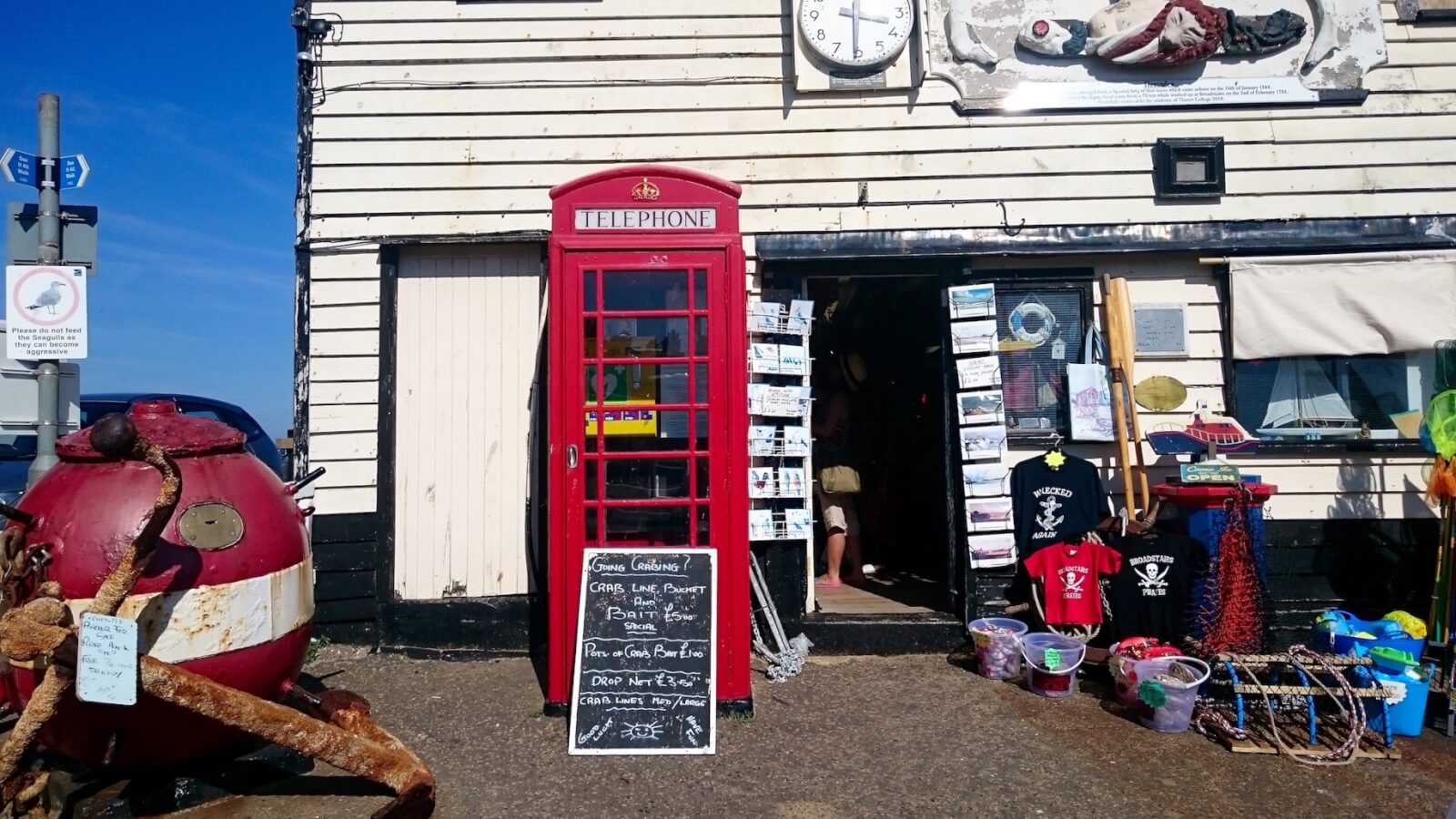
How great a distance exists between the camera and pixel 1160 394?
231 inches

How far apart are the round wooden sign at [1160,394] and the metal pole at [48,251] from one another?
6.74 m

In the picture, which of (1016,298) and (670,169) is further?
(1016,298)

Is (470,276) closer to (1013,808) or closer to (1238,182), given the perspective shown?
(1013,808)

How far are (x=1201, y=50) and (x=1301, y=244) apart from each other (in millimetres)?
1465

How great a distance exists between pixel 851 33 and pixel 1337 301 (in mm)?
3715

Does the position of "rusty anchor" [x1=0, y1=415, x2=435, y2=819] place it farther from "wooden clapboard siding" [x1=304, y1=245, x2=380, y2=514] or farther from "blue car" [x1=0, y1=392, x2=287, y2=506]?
"blue car" [x1=0, y1=392, x2=287, y2=506]

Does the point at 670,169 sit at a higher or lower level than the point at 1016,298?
higher

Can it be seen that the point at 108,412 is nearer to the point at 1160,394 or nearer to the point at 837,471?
the point at 837,471

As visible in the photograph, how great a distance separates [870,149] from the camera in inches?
235

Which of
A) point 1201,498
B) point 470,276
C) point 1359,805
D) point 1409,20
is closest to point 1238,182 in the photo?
point 1409,20

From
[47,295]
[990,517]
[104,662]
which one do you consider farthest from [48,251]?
[990,517]

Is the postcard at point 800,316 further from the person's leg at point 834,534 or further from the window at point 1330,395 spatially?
the window at point 1330,395

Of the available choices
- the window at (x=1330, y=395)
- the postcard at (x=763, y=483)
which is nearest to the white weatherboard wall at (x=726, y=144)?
the window at (x=1330, y=395)

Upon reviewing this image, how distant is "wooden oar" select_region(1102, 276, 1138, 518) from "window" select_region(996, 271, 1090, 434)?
0.15m
